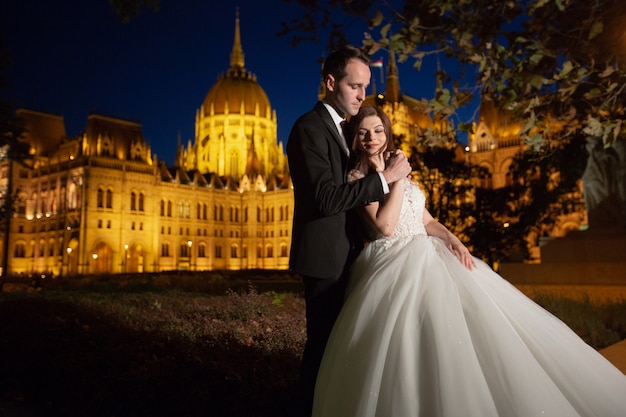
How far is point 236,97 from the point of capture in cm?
9481

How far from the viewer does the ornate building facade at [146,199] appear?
220 ft

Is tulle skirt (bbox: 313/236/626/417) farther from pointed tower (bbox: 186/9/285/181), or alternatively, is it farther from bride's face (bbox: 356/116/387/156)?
pointed tower (bbox: 186/9/285/181)

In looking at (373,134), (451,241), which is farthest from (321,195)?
(451,241)

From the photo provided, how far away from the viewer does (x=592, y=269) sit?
1162 centimetres

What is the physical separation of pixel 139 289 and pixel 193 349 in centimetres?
1091

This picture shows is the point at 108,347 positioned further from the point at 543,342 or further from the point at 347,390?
the point at 543,342

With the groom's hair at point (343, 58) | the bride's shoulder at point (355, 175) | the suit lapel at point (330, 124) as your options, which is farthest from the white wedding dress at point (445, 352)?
the groom's hair at point (343, 58)

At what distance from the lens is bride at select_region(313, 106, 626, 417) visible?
264 cm

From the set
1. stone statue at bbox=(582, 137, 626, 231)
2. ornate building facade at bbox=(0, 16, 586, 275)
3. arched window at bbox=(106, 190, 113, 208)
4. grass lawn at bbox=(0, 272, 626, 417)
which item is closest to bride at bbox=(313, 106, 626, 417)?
grass lawn at bbox=(0, 272, 626, 417)

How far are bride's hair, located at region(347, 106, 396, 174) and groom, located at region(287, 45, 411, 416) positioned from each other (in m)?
0.06

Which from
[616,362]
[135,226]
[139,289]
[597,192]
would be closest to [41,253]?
[135,226]

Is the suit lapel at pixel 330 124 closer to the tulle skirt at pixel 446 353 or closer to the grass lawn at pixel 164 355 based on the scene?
the tulle skirt at pixel 446 353

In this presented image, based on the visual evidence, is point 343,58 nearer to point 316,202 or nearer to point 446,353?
point 316,202

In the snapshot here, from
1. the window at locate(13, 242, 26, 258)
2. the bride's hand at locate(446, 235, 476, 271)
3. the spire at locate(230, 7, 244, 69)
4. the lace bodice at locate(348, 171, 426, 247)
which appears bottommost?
the bride's hand at locate(446, 235, 476, 271)
